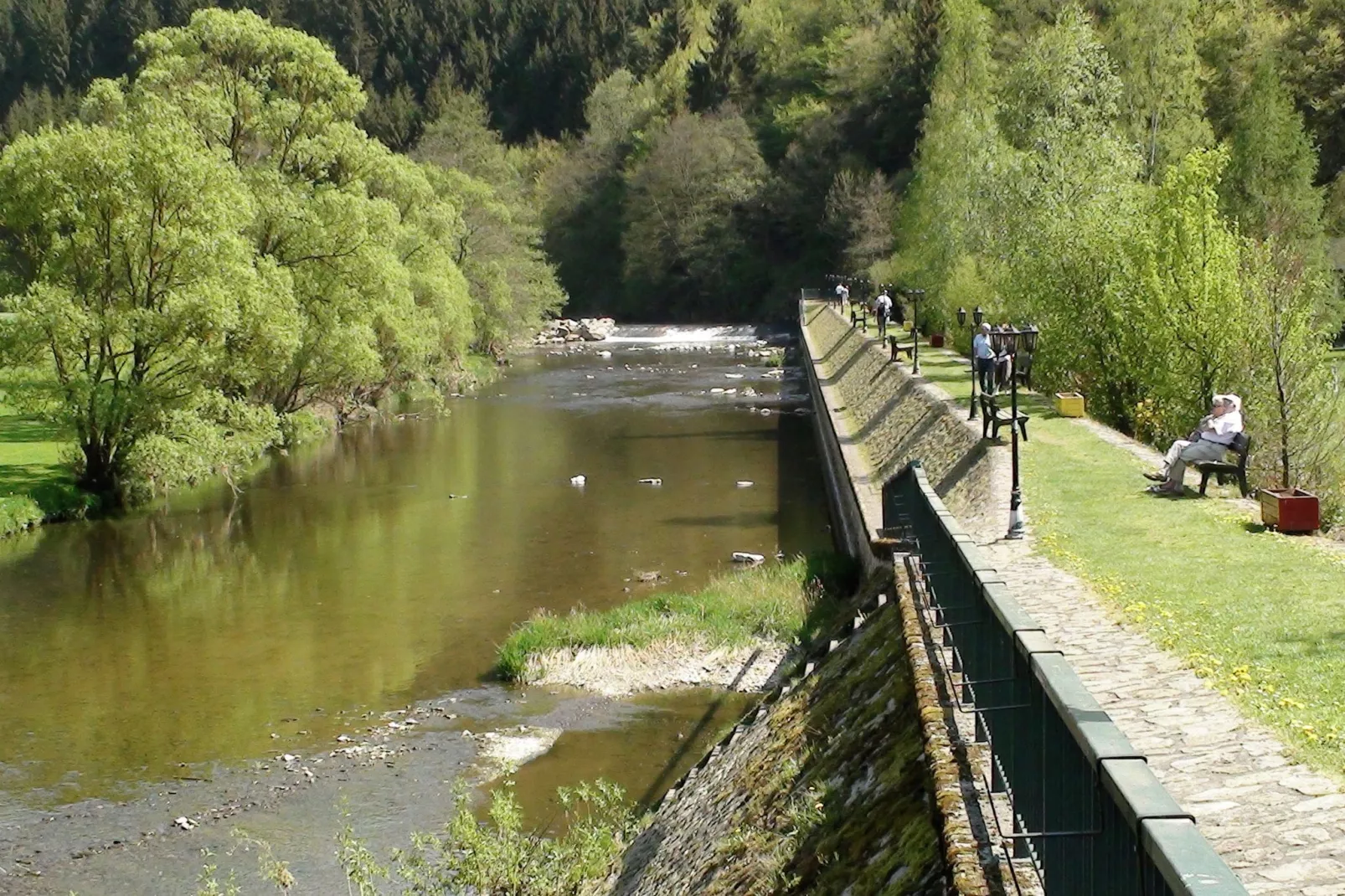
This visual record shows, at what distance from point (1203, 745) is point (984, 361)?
673 inches

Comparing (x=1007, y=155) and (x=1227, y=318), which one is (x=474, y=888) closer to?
(x=1227, y=318)

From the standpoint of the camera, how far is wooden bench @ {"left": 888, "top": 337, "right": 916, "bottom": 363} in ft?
125

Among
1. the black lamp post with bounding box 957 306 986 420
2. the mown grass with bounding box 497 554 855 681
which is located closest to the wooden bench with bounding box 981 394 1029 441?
the black lamp post with bounding box 957 306 986 420

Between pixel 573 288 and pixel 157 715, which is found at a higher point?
pixel 573 288

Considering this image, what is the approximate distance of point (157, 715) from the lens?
17312 mm

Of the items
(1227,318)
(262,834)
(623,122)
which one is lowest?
(262,834)

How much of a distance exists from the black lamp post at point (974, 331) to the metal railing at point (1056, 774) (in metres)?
14.8

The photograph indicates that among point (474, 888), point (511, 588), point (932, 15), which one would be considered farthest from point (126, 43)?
point (474, 888)

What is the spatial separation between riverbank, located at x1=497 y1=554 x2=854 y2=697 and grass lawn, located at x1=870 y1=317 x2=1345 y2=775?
3995mm

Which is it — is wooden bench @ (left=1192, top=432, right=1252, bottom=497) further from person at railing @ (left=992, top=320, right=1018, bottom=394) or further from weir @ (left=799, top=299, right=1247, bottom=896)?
person at railing @ (left=992, top=320, right=1018, bottom=394)

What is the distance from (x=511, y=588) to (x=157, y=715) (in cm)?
709

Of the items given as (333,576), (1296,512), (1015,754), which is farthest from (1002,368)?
(1015,754)

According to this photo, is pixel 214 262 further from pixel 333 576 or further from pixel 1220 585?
pixel 1220 585

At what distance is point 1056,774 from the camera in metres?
5.84
